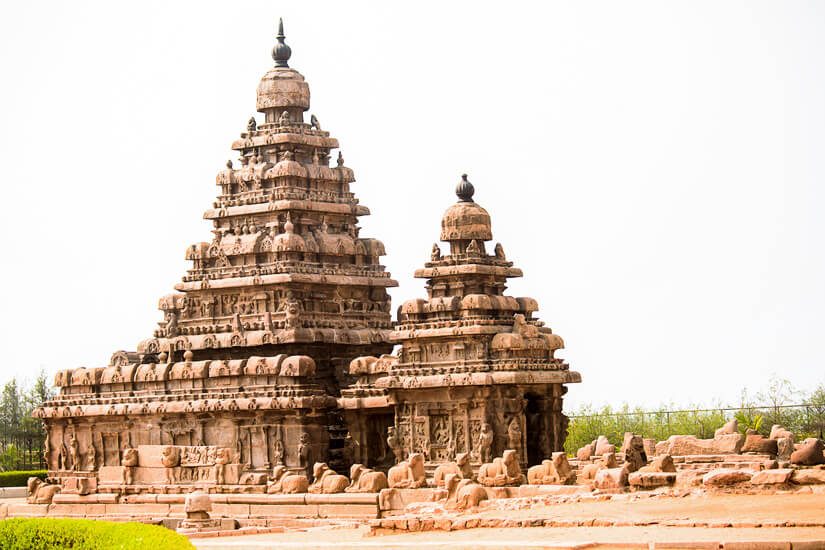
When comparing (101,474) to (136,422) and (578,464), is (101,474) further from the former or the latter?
(578,464)

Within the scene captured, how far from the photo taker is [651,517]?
39031 millimetres

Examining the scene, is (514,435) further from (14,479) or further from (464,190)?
(14,479)

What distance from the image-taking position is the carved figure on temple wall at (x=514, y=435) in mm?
53375

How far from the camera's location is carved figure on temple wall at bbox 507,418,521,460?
53.4 m

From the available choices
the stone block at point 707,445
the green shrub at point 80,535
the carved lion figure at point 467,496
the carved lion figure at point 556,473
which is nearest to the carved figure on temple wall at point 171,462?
the carved lion figure at point 467,496

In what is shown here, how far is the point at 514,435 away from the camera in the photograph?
5341cm

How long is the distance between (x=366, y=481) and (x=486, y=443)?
3646 mm

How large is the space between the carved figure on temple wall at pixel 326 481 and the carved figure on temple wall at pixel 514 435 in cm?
486

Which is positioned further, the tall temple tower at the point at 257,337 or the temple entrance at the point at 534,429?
the tall temple tower at the point at 257,337

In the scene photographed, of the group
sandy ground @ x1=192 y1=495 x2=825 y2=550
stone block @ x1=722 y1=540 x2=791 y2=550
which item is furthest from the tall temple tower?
stone block @ x1=722 y1=540 x2=791 y2=550

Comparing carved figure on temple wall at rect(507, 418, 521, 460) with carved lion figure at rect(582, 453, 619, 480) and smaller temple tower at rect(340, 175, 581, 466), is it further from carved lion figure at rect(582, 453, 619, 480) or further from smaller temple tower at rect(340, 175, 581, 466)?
carved lion figure at rect(582, 453, 619, 480)

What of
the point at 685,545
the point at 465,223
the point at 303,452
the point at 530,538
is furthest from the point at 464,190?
the point at 685,545

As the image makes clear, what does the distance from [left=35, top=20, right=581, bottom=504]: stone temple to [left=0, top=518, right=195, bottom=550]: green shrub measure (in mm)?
14271

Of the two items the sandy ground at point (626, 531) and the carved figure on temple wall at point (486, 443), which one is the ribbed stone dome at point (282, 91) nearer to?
the carved figure on temple wall at point (486, 443)
